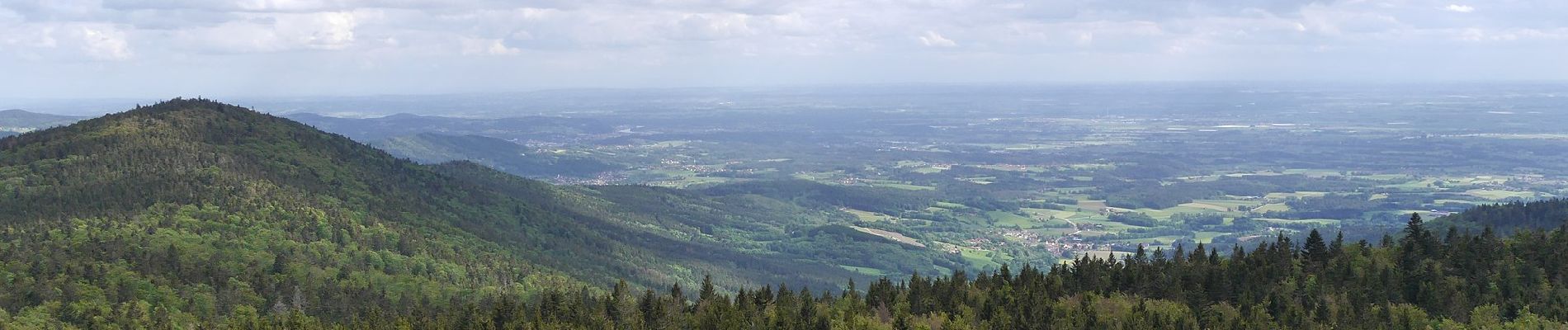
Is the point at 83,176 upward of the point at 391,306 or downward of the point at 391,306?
upward

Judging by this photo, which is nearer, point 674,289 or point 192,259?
point 674,289

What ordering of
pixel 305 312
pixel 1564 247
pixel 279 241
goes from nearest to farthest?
pixel 1564 247, pixel 305 312, pixel 279 241

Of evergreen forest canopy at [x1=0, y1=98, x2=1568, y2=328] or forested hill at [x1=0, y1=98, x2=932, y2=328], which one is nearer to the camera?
evergreen forest canopy at [x1=0, y1=98, x2=1568, y2=328]

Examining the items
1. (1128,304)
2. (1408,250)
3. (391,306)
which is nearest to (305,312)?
(391,306)

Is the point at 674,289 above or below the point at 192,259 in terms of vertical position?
below

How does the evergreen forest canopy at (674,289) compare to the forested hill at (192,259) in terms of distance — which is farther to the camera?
the forested hill at (192,259)

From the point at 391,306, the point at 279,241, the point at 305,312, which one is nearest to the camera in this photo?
the point at 305,312

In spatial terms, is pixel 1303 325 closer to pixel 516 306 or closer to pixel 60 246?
pixel 516 306

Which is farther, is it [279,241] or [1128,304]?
[279,241]

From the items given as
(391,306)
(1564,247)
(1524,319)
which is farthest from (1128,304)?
(391,306)
